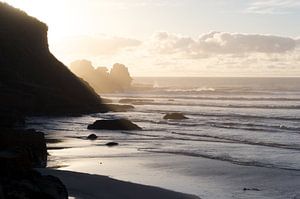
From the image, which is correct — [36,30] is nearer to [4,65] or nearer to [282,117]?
[4,65]

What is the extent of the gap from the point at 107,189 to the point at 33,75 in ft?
170

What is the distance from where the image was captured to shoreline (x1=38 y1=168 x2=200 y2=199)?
18453mm

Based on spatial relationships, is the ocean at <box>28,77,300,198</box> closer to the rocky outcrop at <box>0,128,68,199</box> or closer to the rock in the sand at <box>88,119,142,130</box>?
the rock in the sand at <box>88,119,142,130</box>

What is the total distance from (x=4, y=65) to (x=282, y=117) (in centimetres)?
3412

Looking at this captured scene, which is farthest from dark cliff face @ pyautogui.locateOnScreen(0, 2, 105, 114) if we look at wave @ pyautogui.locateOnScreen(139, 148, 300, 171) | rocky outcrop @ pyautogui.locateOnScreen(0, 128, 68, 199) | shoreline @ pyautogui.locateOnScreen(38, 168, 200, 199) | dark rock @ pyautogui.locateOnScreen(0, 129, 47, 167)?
rocky outcrop @ pyautogui.locateOnScreen(0, 128, 68, 199)

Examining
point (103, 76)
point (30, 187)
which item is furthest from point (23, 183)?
point (103, 76)

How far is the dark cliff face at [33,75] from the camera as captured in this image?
203ft

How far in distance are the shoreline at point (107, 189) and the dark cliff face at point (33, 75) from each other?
128 ft

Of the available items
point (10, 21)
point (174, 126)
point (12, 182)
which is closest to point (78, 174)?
point (12, 182)

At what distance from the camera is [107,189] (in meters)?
19.4

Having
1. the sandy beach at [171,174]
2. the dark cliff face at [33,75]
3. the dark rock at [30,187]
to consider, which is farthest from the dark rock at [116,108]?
the dark rock at [30,187]

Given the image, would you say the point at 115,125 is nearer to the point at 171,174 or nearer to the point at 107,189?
the point at 171,174

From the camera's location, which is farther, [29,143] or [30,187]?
[29,143]

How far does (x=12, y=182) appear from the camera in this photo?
1348cm
